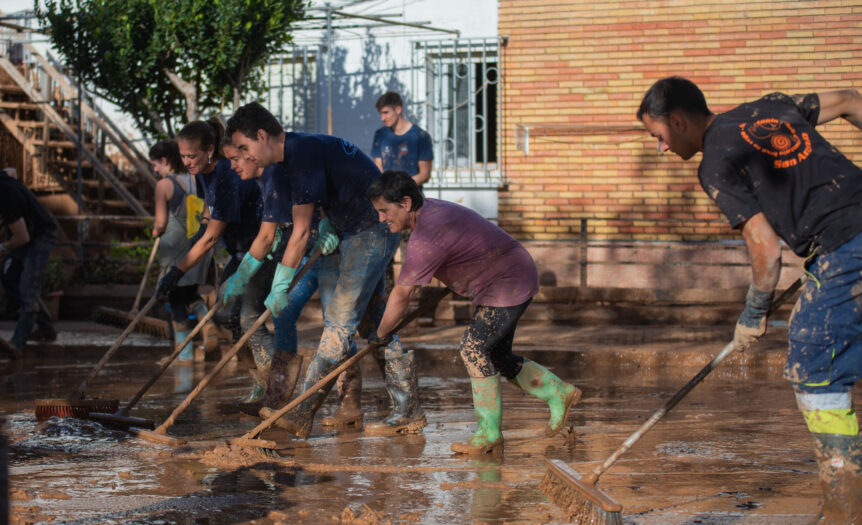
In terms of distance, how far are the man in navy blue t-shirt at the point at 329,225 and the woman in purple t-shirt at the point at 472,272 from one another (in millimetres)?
509

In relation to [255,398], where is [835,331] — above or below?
above

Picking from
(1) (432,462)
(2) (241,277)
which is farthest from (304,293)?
(1) (432,462)

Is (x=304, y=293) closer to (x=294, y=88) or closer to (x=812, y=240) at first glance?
(x=812, y=240)

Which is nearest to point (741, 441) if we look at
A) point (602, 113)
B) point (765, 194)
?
point (765, 194)

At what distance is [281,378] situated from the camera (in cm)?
576

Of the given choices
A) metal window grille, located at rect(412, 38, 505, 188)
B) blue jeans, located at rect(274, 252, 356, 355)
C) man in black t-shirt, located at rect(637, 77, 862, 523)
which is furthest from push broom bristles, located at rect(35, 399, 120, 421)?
metal window grille, located at rect(412, 38, 505, 188)

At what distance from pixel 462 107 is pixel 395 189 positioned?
8498 mm

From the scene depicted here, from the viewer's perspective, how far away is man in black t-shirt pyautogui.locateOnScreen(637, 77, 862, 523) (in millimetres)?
3326

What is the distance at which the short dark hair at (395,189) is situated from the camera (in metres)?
4.66

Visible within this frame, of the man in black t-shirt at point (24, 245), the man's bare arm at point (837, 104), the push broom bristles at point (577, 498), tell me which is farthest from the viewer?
the man in black t-shirt at point (24, 245)

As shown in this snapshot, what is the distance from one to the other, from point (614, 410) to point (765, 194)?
9.67ft

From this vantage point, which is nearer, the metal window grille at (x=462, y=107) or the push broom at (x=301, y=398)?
the push broom at (x=301, y=398)

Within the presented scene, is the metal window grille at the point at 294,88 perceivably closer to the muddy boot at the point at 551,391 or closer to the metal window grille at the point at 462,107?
the metal window grille at the point at 462,107

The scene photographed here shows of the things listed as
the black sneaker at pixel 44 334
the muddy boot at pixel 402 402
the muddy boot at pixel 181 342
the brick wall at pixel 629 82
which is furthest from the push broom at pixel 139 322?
the brick wall at pixel 629 82
